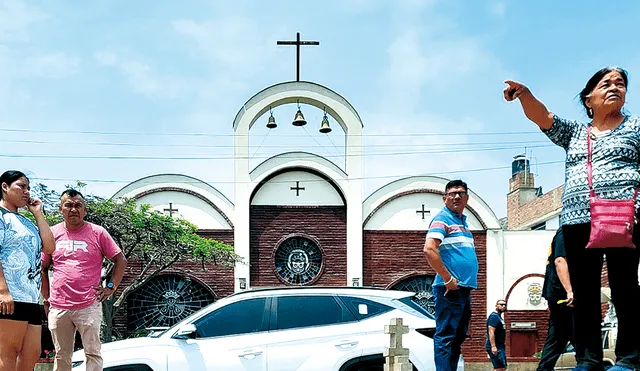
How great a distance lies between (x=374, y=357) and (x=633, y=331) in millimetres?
5178

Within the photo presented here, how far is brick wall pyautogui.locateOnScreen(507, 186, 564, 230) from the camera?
37188mm

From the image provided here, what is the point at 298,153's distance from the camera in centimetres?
2923

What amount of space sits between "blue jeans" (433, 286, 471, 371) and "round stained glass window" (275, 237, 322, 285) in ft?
71.1

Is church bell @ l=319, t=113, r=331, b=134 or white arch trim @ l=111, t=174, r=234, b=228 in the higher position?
church bell @ l=319, t=113, r=331, b=134

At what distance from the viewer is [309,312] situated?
9.82 meters

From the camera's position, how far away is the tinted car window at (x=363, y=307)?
9.81 meters

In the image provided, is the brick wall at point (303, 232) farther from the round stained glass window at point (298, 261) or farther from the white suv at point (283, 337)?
the white suv at point (283, 337)

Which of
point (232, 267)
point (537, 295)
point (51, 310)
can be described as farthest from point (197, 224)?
point (51, 310)

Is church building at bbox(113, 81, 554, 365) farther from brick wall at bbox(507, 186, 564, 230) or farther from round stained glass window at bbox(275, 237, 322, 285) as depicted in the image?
brick wall at bbox(507, 186, 564, 230)

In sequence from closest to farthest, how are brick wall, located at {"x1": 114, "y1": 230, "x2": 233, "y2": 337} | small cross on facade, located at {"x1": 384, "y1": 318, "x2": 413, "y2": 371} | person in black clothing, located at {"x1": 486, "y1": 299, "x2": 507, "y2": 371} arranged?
1. small cross on facade, located at {"x1": 384, "y1": 318, "x2": 413, "y2": 371}
2. person in black clothing, located at {"x1": 486, "y1": 299, "x2": 507, "y2": 371}
3. brick wall, located at {"x1": 114, "y1": 230, "x2": 233, "y2": 337}

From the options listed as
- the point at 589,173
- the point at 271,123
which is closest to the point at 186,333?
the point at 589,173

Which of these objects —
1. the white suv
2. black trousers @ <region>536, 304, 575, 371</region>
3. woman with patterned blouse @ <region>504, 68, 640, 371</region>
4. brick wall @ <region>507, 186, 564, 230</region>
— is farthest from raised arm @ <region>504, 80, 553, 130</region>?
brick wall @ <region>507, 186, 564, 230</region>

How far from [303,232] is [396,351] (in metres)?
21.4

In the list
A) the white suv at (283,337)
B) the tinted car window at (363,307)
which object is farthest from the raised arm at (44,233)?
the tinted car window at (363,307)
